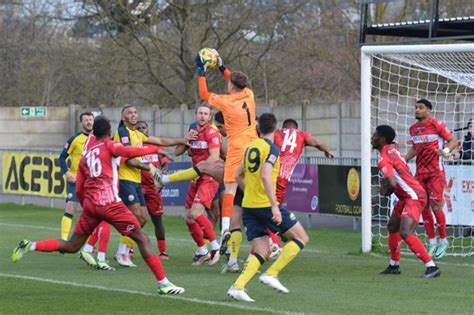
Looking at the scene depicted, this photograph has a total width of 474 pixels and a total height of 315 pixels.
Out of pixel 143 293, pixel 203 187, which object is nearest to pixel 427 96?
pixel 203 187

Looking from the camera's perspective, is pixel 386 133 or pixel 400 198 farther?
pixel 400 198

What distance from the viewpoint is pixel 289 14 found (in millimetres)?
35094

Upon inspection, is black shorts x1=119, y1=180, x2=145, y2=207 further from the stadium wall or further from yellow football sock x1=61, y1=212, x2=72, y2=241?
the stadium wall

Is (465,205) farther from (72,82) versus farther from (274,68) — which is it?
(72,82)

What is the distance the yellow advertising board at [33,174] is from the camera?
27766mm

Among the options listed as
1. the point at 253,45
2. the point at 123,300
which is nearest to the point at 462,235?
the point at 123,300

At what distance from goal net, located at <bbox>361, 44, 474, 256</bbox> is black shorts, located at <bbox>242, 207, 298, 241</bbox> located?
5099mm

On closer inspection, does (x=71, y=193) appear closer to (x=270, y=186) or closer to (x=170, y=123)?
(x=270, y=186)

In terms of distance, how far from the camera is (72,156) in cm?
1741

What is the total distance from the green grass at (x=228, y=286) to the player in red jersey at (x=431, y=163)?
0.53 m

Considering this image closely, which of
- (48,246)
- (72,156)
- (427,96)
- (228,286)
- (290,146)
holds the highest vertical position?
(427,96)

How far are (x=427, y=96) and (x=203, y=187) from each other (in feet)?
24.3

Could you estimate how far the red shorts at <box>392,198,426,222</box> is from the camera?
46.3 ft

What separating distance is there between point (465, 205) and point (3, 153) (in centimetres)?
1392
